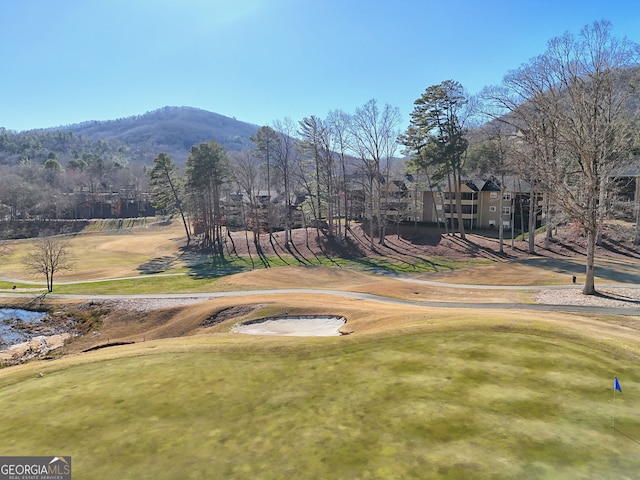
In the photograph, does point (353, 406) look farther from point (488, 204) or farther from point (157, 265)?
point (488, 204)

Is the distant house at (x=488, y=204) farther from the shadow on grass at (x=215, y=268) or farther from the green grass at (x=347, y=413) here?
the green grass at (x=347, y=413)

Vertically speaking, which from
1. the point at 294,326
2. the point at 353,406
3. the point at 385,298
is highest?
the point at 353,406

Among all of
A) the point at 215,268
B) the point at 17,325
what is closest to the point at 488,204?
the point at 215,268

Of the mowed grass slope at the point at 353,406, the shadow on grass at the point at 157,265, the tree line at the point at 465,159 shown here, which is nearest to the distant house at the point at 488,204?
the tree line at the point at 465,159

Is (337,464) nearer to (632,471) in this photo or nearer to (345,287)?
(632,471)

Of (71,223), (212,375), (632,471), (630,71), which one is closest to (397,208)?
(630,71)
